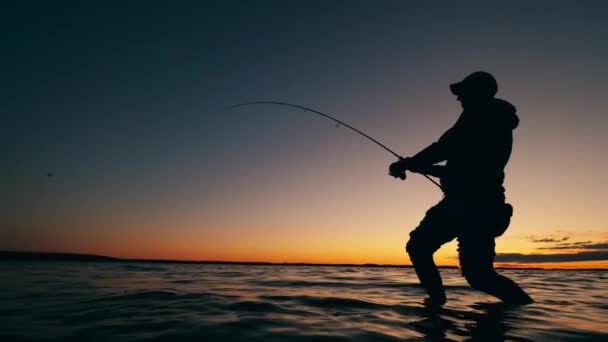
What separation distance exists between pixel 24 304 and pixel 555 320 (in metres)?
7.14

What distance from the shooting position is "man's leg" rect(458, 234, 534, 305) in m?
4.62

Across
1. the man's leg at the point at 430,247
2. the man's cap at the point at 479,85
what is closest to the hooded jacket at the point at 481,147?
the man's cap at the point at 479,85

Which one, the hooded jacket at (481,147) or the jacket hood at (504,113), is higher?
the jacket hood at (504,113)

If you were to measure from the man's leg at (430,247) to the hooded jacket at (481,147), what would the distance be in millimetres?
510

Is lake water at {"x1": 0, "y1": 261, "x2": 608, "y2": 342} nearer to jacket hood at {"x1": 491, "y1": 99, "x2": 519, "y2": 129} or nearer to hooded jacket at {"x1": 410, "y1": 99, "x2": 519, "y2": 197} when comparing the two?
hooded jacket at {"x1": 410, "y1": 99, "x2": 519, "y2": 197}

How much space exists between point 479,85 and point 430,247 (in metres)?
2.43

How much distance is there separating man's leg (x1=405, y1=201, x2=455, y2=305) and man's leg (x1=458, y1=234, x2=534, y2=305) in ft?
0.99

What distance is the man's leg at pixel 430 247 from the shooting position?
491cm

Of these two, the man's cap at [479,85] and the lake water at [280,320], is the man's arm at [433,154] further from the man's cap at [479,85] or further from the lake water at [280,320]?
the lake water at [280,320]

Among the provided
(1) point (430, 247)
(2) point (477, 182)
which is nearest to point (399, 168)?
(2) point (477, 182)

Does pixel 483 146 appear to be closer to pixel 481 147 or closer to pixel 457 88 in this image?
pixel 481 147

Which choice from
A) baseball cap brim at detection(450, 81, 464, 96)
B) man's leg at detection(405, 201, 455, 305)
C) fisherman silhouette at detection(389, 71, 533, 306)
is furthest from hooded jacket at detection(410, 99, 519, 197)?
man's leg at detection(405, 201, 455, 305)

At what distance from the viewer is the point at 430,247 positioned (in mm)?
5031

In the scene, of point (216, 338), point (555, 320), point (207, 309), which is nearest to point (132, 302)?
point (207, 309)
